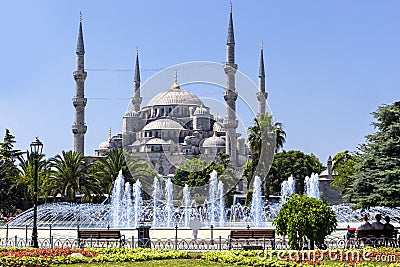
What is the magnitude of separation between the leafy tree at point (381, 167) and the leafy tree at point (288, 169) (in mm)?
30296

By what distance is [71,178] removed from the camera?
34.0 metres

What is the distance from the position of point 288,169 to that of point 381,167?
104 feet

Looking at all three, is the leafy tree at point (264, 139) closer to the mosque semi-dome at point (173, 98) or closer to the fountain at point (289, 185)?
the fountain at point (289, 185)

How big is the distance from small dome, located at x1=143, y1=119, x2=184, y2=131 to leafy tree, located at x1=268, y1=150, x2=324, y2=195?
2401 centimetres

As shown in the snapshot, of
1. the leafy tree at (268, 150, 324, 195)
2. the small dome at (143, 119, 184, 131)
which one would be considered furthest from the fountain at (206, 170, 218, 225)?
the small dome at (143, 119, 184, 131)

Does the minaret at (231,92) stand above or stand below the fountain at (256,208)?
above

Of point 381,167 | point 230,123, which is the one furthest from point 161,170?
point 381,167

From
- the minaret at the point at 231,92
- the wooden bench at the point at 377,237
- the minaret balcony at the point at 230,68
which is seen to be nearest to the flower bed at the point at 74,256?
the wooden bench at the point at 377,237

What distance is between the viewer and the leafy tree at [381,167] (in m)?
14.9

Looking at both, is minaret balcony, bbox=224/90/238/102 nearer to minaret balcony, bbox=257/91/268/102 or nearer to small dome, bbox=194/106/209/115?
minaret balcony, bbox=257/91/268/102

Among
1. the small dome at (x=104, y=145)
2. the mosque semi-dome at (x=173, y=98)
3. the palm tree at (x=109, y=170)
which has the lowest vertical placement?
the palm tree at (x=109, y=170)

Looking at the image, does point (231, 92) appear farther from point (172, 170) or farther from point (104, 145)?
point (104, 145)

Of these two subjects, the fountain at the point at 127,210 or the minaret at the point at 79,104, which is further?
the minaret at the point at 79,104

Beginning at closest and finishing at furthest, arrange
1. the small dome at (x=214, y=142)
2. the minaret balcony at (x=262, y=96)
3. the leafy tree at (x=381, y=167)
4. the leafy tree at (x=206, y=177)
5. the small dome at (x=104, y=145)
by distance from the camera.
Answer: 1. the leafy tree at (x=381, y=167)
2. the leafy tree at (x=206, y=177)
3. the minaret balcony at (x=262, y=96)
4. the small dome at (x=214, y=142)
5. the small dome at (x=104, y=145)
